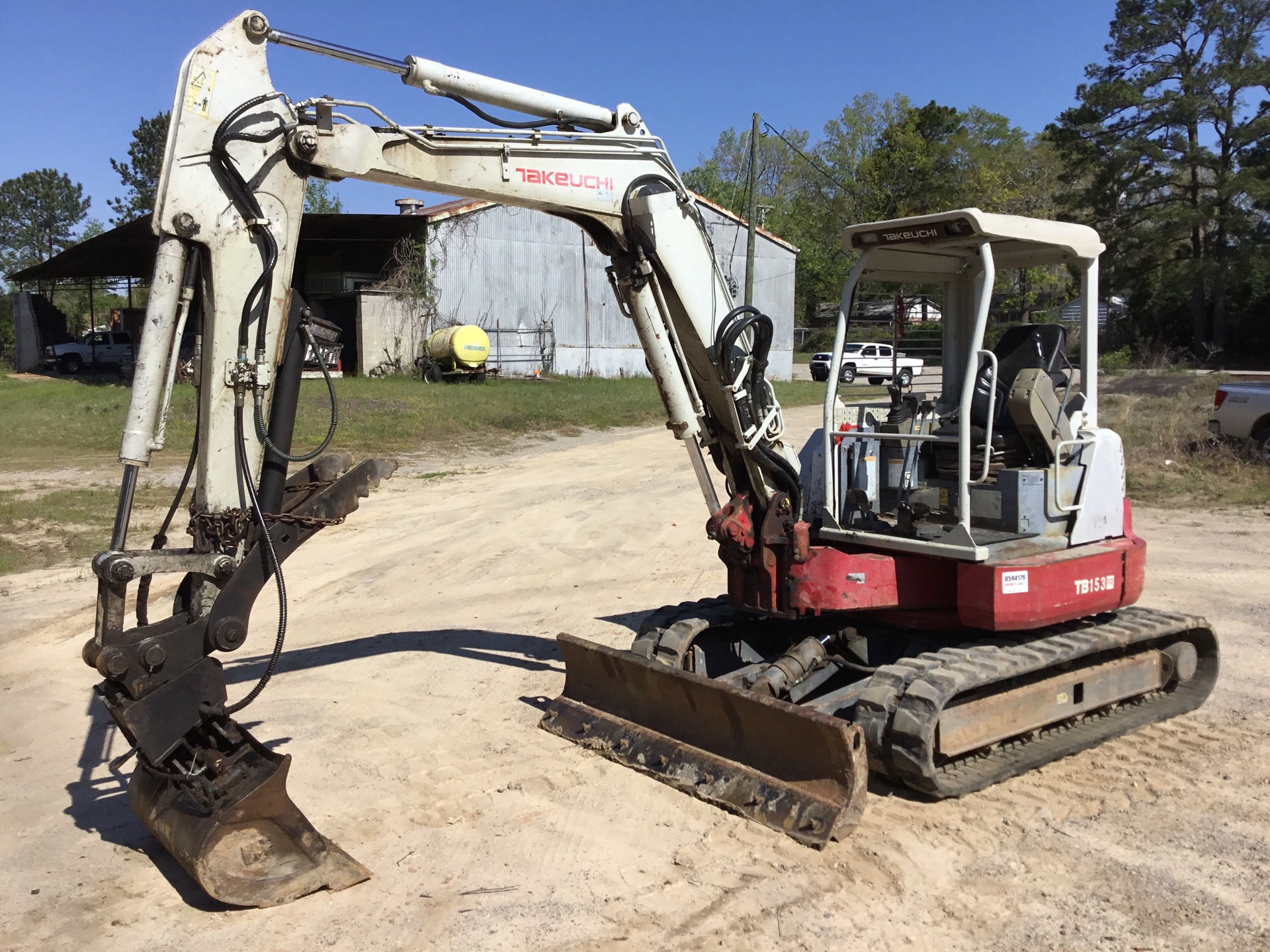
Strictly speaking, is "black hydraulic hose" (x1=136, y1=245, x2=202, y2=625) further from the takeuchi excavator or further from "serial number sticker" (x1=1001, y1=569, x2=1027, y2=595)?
"serial number sticker" (x1=1001, y1=569, x2=1027, y2=595)

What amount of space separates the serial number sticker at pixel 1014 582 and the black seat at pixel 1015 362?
37.8 inches

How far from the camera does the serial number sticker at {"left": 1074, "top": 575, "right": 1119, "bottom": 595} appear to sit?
19.9 feet

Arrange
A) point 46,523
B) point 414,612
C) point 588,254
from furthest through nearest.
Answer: point 588,254, point 46,523, point 414,612

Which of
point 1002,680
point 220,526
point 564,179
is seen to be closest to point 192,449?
point 220,526

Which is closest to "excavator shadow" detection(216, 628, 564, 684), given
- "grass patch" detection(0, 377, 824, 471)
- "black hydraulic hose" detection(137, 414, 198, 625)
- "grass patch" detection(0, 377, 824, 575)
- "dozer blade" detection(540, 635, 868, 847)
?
"dozer blade" detection(540, 635, 868, 847)

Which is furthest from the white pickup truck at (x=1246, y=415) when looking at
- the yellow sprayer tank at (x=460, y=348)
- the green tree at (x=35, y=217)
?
the green tree at (x=35, y=217)

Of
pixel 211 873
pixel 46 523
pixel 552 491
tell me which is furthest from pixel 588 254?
pixel 211 873

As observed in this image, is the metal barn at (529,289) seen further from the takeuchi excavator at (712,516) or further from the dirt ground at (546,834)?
the takeuchi excavator at (712,516)

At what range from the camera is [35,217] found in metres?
83.1

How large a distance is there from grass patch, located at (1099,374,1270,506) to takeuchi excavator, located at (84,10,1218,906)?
27.3ft

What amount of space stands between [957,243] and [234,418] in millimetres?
3954

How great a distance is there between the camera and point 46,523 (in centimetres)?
1234

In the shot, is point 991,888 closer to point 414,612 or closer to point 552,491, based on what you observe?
point 414,612

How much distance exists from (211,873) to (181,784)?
44 cm
